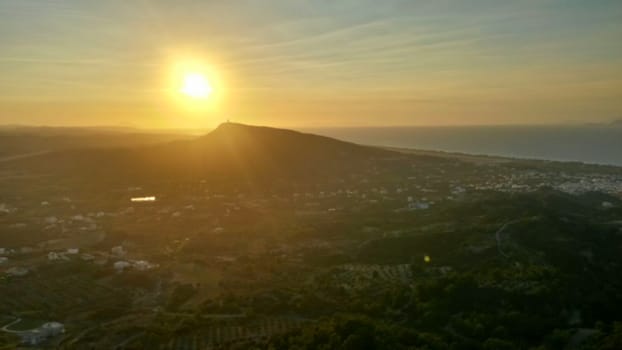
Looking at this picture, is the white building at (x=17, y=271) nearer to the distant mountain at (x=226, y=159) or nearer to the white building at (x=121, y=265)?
the white building at (x=121, y=265)

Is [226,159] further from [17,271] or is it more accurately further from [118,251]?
[17,271]

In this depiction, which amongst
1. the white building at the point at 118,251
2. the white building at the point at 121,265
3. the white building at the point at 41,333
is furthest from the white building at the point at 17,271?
the white building at the point at 41,333

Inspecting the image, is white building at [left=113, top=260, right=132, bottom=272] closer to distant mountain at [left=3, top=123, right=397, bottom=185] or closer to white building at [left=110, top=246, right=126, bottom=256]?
white building at [left=110, top=246, right=126, bottom=256]

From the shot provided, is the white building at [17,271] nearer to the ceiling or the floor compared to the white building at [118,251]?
nearer to the floor

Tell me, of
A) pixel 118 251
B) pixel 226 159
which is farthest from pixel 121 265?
pixel 226 159

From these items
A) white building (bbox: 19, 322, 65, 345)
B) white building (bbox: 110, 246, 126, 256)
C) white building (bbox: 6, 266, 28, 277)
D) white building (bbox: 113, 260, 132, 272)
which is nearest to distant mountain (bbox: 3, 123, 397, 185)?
white building (bbox: 110, 246, 126, 256)

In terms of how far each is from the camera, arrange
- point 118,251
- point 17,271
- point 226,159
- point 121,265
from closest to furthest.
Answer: point 17,271 < point 121,265 < point 118,251 < point 226,159

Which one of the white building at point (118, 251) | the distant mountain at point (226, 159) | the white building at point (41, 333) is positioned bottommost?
the white building at point (41, 333)

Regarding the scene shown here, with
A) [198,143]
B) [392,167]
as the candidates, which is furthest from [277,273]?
[198,143]

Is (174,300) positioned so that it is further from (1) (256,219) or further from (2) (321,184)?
(2) (321,184)
